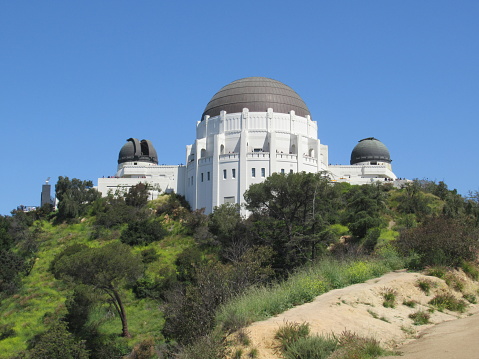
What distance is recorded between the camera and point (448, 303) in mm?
21234

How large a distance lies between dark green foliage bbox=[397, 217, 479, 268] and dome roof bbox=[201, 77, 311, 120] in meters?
35.5

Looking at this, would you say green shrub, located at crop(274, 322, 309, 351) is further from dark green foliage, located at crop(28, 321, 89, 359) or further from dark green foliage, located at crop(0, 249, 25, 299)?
dark green foliage, located at crop(0, 249, 25, 299)

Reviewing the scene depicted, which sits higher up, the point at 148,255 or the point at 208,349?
the point at 148,255

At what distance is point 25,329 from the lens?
130ft

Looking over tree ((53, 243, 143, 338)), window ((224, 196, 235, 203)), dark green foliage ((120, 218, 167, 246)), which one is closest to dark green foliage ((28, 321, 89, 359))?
tree ((53, 243, 143, 338))

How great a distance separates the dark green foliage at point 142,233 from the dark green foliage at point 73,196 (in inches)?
335

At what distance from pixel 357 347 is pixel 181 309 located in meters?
7.60

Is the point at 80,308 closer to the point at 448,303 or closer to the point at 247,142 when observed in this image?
the point at 448,303

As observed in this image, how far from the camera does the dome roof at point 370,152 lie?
71.8 meters

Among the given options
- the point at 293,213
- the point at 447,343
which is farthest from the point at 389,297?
the point at 293,213

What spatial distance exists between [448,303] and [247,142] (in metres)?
38.5

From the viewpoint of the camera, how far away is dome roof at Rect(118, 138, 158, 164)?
72125mm

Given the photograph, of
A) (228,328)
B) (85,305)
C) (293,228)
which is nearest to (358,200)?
(293,228)

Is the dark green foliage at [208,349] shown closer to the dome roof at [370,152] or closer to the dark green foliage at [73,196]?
the dark green foliage at [73,196]
